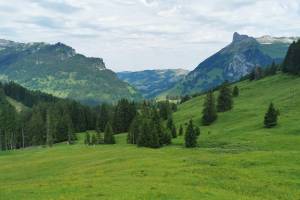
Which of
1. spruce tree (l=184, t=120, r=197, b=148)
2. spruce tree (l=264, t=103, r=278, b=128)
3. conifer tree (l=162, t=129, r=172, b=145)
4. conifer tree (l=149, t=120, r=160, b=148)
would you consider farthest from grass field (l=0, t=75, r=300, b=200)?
conifer tree (l=149, t=120, r=160, b=148)

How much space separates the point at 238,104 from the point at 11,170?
112721 millimetres

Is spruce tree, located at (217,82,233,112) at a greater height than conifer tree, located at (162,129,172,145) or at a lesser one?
greater

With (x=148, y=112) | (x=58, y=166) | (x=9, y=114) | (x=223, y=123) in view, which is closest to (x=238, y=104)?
(x=223, y=123)

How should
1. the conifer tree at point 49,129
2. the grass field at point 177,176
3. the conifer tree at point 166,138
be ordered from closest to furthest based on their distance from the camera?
the grass field at point 177,176 < the conifer tree at point 166,138 < the conifer tree at point 49,129

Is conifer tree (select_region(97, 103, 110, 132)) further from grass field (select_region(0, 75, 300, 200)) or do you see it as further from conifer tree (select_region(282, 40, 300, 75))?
grass field (select_region(0, 75, 300, 200))

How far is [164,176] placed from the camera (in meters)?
46.8

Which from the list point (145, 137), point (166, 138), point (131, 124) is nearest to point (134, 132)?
point (131, 124)

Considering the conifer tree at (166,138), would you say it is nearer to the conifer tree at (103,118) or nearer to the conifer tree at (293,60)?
the conifer tree at (103,118)

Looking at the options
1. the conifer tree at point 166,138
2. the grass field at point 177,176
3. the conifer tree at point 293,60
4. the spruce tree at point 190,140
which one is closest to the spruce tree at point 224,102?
the conifer tree at point 166,138

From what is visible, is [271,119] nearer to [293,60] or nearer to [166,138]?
[166,138]

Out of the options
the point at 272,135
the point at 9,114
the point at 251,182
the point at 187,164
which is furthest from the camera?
the point at 9,114

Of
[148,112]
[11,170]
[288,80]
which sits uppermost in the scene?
[288,80]

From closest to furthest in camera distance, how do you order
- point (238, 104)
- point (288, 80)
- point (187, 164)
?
point (187, 164)
point (238, 104)
point (288, 80)

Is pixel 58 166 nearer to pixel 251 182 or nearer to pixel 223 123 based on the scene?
pixel 251 182
